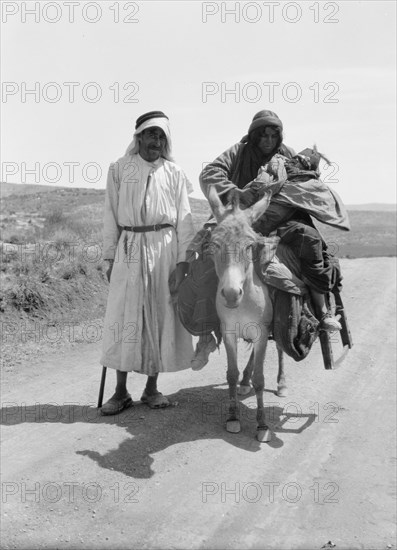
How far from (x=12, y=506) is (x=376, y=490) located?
9.92ft

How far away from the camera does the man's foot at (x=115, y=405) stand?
630cm

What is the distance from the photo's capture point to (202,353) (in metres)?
5.92

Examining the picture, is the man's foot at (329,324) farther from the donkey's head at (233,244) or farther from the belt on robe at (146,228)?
the belt on robe at (146,228)

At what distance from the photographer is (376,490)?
549cm

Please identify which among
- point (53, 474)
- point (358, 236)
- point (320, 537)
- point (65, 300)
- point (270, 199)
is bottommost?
point (320, 537)

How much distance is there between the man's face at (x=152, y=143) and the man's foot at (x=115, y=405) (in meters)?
2.39

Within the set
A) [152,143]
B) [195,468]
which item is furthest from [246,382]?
[152,143]

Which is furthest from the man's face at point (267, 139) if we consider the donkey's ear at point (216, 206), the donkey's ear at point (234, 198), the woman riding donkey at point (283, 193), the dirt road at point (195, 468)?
the dirt road at point (195, 468)

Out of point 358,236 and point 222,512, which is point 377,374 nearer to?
point 222,512

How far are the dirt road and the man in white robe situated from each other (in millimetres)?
675

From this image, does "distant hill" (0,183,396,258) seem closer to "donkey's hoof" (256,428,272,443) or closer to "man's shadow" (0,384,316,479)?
"man's shadow" (0,384,316,479)

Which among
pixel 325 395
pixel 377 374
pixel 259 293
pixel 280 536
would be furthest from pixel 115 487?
pixel 377 374

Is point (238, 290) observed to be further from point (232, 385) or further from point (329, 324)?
point (232, 385)

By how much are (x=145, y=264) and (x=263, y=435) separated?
77.1 inches
